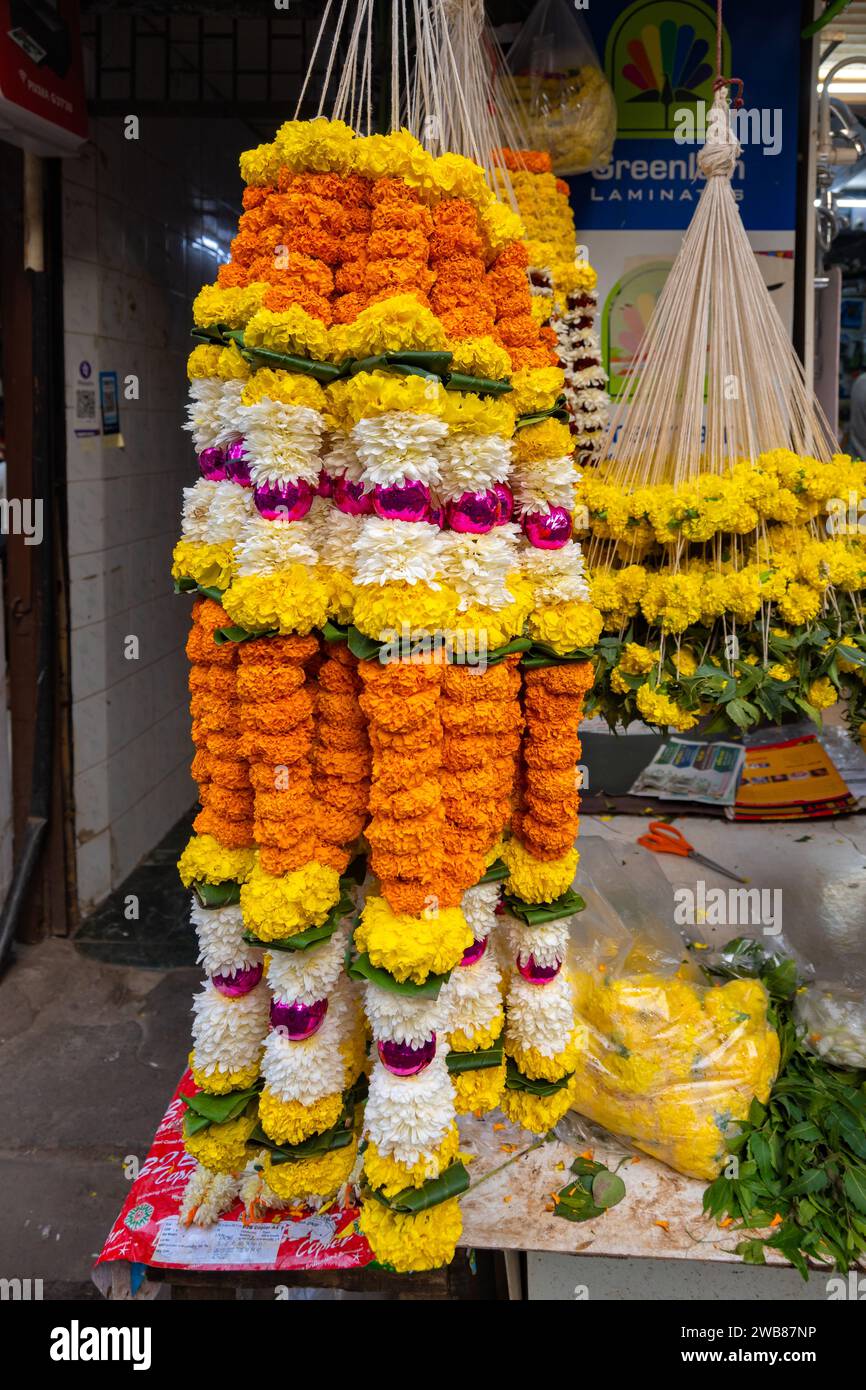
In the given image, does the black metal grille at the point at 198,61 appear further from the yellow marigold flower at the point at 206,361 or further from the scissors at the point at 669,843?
the scissors at the point at 669,843

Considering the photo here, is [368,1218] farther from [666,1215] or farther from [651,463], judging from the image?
[651,463]

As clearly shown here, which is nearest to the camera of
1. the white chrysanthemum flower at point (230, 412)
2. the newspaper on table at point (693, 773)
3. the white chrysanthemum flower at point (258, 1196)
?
the white chrysanthemum flower at point (230, 412)

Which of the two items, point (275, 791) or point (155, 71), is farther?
point (155, 71)

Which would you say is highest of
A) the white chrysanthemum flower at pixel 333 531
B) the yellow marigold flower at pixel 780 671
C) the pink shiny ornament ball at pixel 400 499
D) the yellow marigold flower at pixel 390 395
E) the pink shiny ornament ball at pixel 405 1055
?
the yellow marigold flower at pixel 390 395

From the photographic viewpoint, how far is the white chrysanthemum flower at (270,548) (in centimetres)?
149

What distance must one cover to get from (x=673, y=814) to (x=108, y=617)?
2.32 metres

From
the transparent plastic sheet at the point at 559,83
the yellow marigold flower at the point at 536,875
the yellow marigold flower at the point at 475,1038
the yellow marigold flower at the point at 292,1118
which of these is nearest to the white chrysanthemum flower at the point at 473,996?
the yellow marigold flower at the point at 475,1038

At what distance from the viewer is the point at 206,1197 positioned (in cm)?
194

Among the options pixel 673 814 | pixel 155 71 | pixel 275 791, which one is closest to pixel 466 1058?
pixel 275 791

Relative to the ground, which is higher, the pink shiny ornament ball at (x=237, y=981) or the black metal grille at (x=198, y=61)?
the black metal grille at (x=198, y=61)

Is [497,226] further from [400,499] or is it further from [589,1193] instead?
[589,1193]

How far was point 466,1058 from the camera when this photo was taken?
5.79 feet

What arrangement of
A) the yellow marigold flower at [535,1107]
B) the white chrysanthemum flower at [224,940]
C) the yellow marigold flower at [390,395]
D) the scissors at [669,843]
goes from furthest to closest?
1. the scissors at [669,843]
2. the yellow marigold flower at [535,1107]
3. the white chrysanthemum flower at [224,940]
4. the yellow marigold flower at [390,395]

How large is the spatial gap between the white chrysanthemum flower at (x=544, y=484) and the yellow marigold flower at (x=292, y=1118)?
997 millimetres
